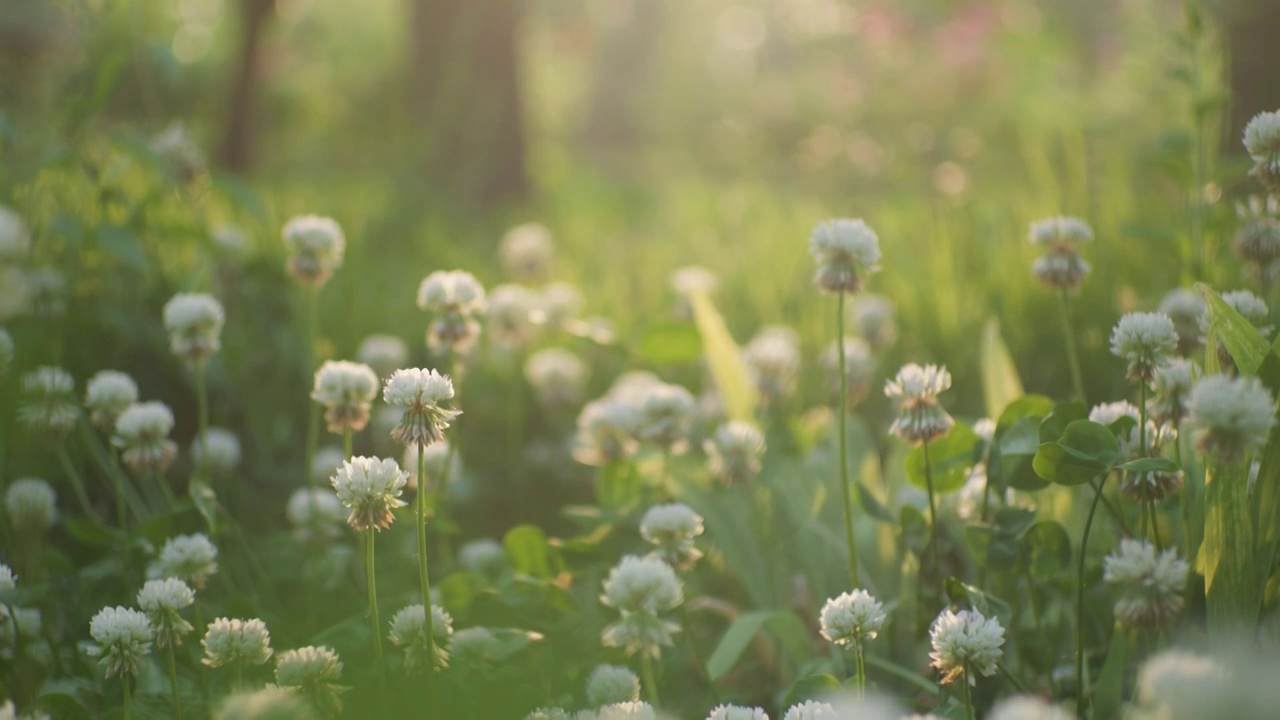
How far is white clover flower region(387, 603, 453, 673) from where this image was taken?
112cm

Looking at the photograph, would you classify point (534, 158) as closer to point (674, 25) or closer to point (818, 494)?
point (818, 494)

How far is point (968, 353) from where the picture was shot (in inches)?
93.6

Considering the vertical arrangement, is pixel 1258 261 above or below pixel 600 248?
below

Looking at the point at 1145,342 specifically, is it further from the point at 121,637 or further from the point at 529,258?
the point at 529,258

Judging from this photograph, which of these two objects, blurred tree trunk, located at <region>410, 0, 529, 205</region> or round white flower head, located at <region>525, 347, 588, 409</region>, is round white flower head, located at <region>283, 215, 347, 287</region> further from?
blurred tree trunk, located at <region>410, 0, 529, 205</region>

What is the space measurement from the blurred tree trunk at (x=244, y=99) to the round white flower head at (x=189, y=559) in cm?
419

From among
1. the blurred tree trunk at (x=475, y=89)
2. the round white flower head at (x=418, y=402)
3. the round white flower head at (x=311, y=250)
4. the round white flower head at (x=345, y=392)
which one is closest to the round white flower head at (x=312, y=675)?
the round white flower head at (x=418, y=402)

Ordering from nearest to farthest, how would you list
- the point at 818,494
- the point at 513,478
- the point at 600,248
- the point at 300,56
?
1. the point at 818,494
2. the point at 513,478
3. the point at 600,248
4. the point at 300,56

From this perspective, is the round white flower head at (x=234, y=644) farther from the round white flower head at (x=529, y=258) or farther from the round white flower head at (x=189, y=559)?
the round white flower head at (x=529, y=258)

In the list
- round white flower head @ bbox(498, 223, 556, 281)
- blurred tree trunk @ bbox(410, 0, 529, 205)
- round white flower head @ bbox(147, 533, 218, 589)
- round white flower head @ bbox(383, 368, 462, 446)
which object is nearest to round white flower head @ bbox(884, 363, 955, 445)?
round white flower head @ bbox(383, 368, 462, 446)

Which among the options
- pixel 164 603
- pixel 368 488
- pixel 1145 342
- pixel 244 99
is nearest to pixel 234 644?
pixel 164 603

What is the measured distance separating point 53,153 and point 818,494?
4.86ft

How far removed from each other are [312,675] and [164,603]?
0.19 metres

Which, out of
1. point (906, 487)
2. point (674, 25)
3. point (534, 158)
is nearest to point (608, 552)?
point (906, 487)
